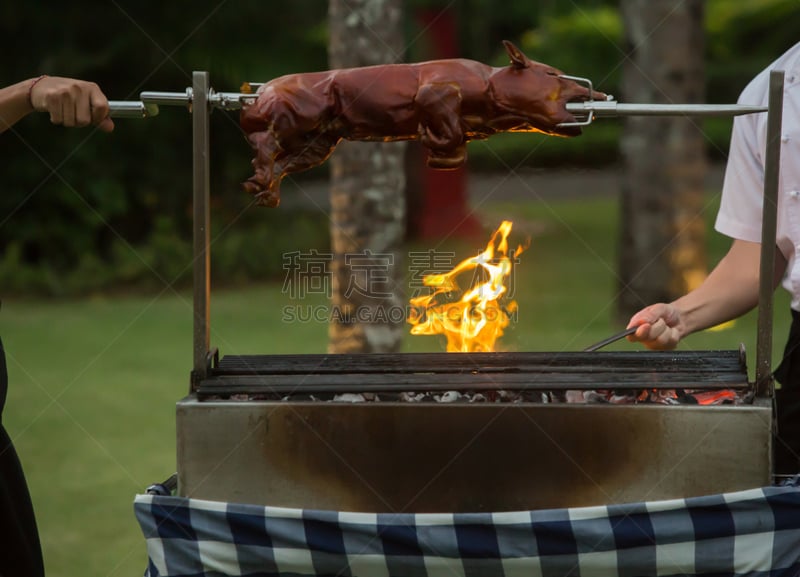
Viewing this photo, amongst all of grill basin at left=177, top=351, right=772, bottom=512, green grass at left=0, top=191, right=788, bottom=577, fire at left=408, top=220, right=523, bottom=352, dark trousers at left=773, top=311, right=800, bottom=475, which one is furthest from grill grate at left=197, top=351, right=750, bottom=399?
green grass at left=0, top=191, right=788, bottom=577

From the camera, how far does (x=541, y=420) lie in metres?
1.86

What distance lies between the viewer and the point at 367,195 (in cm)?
438

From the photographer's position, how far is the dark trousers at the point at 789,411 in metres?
2.20

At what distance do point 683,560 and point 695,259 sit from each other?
5809mm

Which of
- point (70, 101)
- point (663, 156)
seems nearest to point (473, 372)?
point (70, 101)

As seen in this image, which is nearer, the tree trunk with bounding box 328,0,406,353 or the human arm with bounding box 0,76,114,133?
the human arm with bounding box 0,76,114,133

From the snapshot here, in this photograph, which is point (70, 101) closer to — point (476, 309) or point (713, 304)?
point (476, 309)

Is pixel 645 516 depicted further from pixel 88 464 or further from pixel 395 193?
pixel 88 464

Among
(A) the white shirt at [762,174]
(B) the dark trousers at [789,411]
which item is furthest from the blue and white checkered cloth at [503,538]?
(A) the white shirt at [762,174]

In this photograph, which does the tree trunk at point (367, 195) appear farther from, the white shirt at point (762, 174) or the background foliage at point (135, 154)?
the background foliage at point (135, 154)

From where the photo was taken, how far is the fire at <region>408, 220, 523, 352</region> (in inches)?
96.0

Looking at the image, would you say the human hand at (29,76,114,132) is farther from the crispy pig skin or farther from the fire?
the fire

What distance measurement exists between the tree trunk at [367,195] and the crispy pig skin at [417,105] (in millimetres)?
2071

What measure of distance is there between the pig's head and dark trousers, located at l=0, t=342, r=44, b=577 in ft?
4.52
